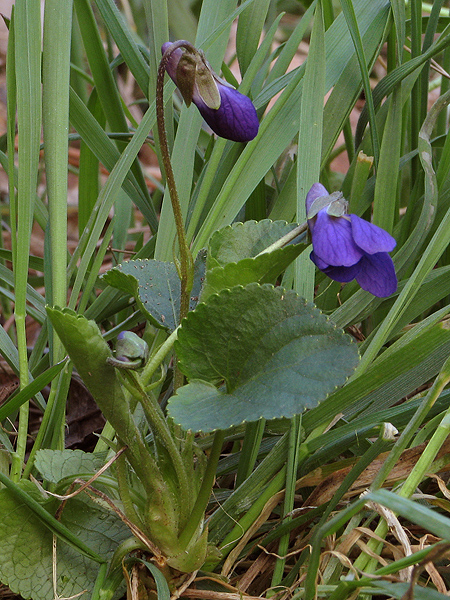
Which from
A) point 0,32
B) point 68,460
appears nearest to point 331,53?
point 68,460

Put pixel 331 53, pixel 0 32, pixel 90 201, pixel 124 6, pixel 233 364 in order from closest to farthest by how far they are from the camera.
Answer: pixel 233 364
pixel 331 53
pixel 90 201
pixel 124 6
pixel 0 32

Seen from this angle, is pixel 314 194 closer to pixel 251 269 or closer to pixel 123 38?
pixel 251 269

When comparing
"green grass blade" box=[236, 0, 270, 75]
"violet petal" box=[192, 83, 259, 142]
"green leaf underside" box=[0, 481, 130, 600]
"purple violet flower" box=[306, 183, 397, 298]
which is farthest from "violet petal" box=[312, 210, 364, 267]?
"green grass blade" box=[236, 0, 270, 75]

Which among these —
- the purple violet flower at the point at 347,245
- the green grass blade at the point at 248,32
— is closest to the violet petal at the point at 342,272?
the purple violet flower at the point at 347,245

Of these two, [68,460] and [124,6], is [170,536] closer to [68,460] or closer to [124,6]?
[68,460]

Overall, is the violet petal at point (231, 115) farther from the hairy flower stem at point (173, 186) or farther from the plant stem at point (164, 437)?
the plant stem at point (164, 437)

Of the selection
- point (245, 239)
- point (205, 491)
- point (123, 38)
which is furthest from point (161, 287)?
point (123, 38)

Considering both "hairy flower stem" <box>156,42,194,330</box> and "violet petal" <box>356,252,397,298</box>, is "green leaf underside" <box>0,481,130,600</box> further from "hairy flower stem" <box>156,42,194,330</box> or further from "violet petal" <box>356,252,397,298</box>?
"violet petal" <box>356,252,397,298</box>
